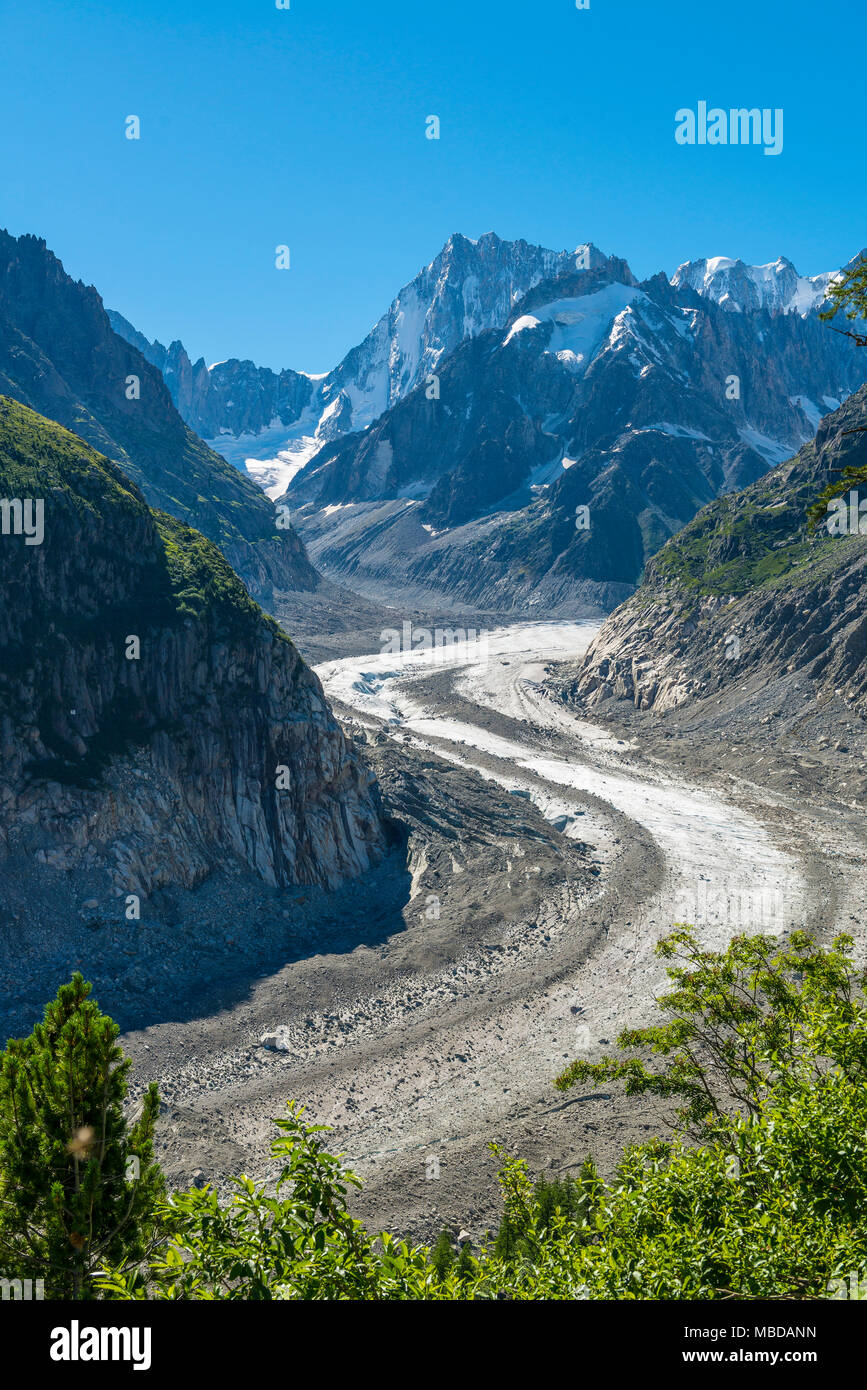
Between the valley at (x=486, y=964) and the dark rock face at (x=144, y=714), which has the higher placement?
the dark rock face at (x=144, y=714)

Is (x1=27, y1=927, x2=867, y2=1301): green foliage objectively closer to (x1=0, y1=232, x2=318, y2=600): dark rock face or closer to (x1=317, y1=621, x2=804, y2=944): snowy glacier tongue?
(x1=317, y1=621, x2=804, y2=944): snowy glacier tongue

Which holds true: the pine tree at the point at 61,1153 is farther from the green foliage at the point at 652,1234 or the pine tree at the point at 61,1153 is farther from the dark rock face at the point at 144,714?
the dark rock face at the point at 144,714

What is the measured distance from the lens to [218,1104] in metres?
36.2

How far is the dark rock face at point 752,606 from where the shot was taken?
3693 inches

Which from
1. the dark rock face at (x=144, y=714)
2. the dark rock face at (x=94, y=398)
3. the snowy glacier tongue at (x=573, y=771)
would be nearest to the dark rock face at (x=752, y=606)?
the snowy glacier tongue at (x=573, y=771)

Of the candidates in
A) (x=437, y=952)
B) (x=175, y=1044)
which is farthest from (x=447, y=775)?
(x=175, y=1044)

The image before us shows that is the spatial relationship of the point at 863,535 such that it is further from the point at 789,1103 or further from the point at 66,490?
the point at 789,1103

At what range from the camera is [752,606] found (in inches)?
4094

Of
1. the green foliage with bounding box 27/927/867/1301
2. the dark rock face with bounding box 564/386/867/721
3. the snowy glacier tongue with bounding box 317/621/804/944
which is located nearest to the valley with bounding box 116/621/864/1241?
the snowy glacier tongue with bounding box 317/621/804/944

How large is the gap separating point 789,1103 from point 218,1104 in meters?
29.6

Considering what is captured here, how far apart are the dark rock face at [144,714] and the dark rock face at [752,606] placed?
54488 millimetres

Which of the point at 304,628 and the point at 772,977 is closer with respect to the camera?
the point at 772,977

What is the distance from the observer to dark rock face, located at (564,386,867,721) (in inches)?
3693
